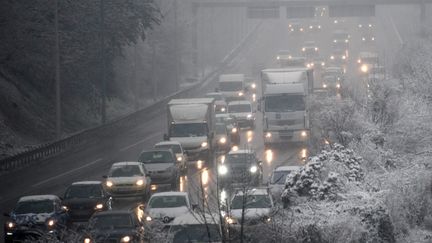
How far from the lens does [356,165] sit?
96.5 ft

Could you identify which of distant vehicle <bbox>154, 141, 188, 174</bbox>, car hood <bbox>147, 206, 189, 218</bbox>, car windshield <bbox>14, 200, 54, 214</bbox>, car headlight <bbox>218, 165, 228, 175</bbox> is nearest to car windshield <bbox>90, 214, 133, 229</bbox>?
car hood <bbox>147, 206, 189, 218</bbox>

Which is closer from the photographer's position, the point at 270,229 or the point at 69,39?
the point at 270,229

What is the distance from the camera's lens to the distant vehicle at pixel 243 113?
63.7 meters

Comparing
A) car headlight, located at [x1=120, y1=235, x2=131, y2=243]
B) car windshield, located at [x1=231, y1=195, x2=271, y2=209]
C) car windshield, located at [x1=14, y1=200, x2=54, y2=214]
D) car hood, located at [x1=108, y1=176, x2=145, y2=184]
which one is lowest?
car headlight, located at [x1=120, y1=235, x2=131, y2=243]

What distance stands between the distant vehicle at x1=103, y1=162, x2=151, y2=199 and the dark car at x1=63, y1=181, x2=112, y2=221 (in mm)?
2756

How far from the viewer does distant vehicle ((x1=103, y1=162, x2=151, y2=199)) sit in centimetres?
3675

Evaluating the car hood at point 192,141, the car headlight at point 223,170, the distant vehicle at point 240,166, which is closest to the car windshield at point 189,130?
the car hood at point 192,141

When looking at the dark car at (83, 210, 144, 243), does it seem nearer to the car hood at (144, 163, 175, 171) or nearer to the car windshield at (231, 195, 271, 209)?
the car windshield at (231, 195, 271, 209)

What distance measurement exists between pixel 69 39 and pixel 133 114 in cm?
857

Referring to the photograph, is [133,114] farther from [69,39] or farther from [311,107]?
[311,107]

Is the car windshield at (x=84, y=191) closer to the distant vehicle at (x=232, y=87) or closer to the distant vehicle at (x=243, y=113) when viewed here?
the distant vehicle at (x=243, y=113)

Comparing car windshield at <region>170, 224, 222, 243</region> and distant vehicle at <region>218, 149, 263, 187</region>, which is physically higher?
car windshield at <region>170, 224, 222, 243</region>

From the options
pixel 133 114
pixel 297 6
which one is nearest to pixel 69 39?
pixel 133 114

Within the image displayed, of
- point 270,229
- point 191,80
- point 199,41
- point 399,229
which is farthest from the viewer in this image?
point 199,41
